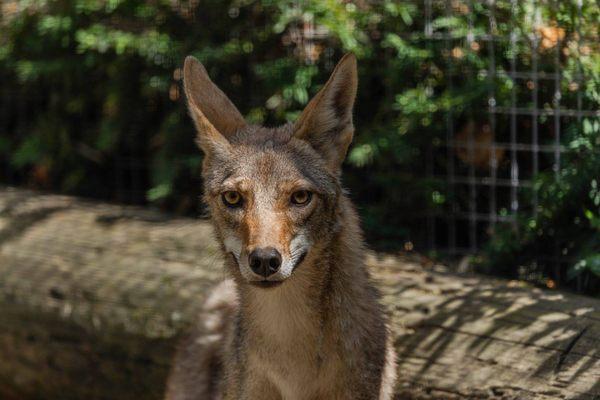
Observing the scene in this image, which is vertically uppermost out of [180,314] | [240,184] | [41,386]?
[240,184]

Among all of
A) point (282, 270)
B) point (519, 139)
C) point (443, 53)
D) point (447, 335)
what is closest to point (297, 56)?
point (443, 53)

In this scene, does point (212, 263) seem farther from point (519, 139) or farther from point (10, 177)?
point (10, 177)

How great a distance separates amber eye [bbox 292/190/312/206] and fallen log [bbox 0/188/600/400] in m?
1.32

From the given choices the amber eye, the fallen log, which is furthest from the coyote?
the fallen log

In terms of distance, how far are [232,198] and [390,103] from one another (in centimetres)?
295

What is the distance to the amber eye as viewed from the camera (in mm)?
4406

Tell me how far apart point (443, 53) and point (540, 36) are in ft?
2.68

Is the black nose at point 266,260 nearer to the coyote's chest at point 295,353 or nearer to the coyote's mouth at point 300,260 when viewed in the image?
the coyote's mouth at point 300,260

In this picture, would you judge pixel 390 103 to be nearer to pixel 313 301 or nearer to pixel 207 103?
pixel 207 103

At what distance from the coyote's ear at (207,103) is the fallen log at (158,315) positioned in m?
1.26

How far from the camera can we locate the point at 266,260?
411 cm

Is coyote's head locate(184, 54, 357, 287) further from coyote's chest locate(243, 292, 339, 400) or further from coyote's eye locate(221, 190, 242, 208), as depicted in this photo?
coyote's chest locate(243, 292, 339, 400)

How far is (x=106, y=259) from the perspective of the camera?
21.9ft

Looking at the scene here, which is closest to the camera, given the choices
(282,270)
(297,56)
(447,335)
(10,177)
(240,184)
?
(282,270)
